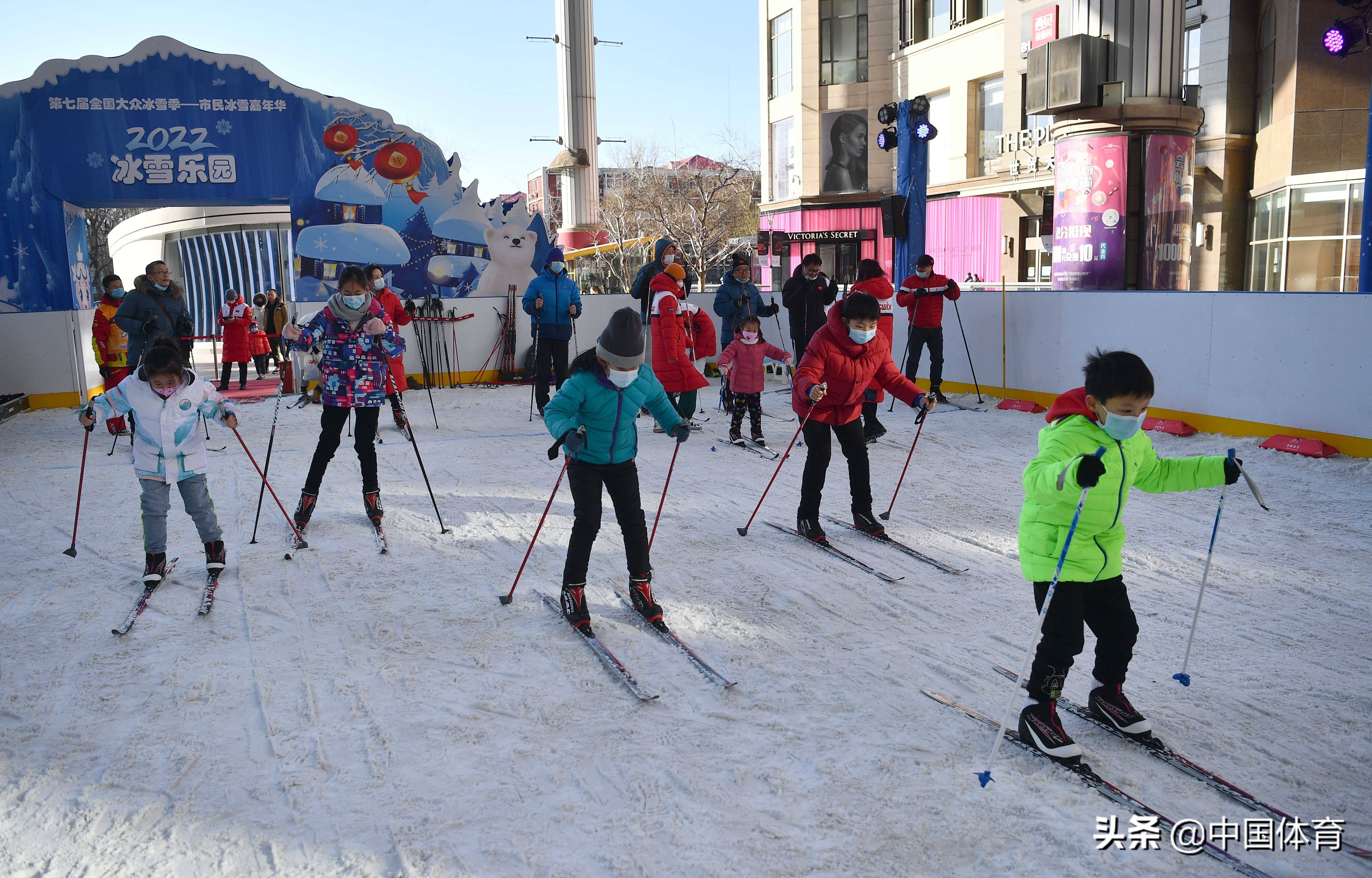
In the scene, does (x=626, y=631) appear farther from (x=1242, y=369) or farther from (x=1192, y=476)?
(x=1242, y=369)

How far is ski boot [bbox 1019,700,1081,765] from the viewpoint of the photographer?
115 inches

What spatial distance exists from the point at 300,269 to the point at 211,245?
12006 millimetres

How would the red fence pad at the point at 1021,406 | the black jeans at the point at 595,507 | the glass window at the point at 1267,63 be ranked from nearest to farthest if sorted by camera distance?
the black jeans at the point at 595,507 → the red fence pad at the point at 1021,406 → the glass window at the point at 1267,63

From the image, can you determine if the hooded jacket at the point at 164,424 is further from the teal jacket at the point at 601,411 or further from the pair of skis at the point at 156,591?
the teal jacket at the point at 601,411

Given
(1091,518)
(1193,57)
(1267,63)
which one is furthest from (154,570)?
(1193,57)

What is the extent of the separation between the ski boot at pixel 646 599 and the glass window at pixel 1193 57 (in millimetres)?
18063

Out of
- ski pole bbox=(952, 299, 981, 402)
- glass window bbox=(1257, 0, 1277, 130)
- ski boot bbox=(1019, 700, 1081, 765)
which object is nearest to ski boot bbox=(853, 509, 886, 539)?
ski boot bbox=(1019, 700, 1081, 765)

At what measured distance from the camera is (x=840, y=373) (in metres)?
5.36

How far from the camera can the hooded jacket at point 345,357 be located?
561 cm

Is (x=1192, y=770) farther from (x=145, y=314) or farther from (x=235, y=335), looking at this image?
(x=235, y=335)

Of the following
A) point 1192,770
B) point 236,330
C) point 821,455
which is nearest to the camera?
point 1192,770

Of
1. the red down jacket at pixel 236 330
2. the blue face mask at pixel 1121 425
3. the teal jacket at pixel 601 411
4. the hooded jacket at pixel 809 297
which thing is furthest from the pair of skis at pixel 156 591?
the red down jacket at pixel 236 330

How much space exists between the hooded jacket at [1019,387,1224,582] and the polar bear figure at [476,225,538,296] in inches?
506

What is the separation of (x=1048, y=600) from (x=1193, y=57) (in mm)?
19252
